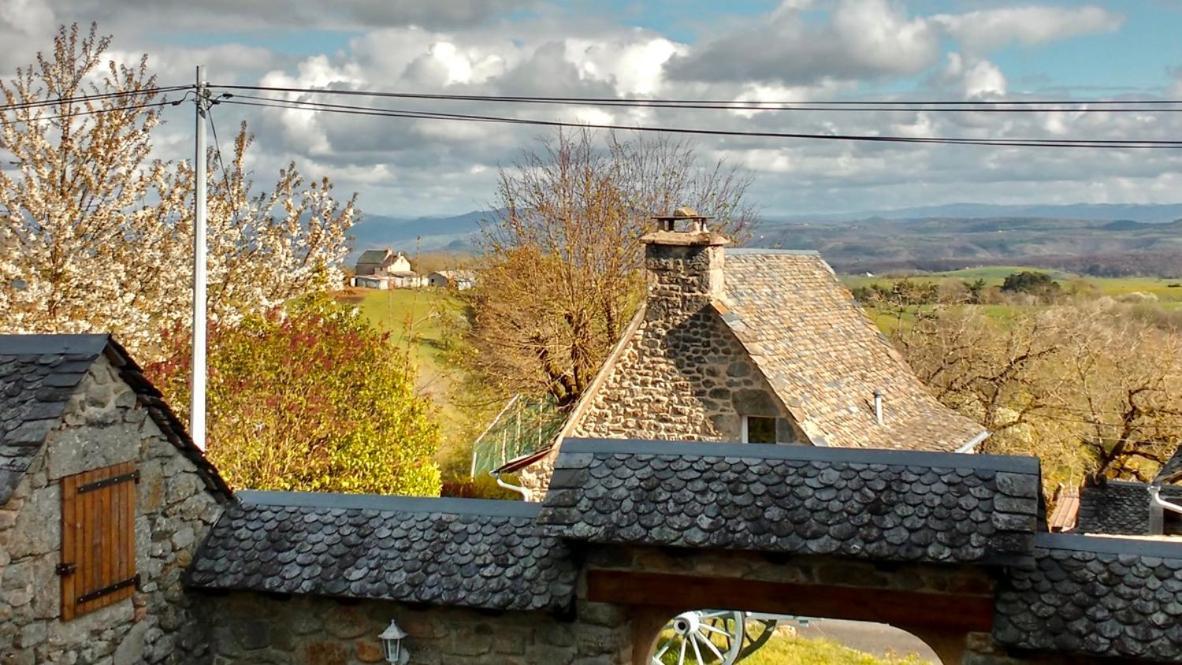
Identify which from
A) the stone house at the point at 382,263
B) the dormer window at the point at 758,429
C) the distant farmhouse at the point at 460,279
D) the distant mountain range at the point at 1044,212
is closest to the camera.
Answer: the dormer window at the point at 758,429

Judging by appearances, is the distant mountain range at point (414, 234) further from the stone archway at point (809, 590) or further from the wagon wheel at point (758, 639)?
the stone archway at point (809, 590)

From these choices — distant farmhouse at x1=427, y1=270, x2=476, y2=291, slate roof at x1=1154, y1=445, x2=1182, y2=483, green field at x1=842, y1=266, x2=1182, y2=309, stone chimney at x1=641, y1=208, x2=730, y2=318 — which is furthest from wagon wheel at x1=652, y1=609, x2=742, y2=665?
green field at x1=842, y1=266, x2=1182, y2=309

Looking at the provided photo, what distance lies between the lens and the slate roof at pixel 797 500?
7164mm

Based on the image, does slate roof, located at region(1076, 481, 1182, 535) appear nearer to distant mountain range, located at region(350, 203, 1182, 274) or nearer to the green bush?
distant mountain range, located at region(350, 203, 1182, 274)

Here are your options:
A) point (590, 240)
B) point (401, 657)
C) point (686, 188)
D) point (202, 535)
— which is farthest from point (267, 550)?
point (686, 188)

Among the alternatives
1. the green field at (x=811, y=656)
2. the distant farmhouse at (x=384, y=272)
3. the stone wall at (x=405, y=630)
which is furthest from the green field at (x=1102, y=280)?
the stone wall at (x=405, y=630)

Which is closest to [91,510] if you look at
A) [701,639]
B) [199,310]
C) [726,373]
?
[199,310]

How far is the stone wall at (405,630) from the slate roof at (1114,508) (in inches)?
801

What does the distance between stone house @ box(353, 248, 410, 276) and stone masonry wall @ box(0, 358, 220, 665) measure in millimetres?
35704

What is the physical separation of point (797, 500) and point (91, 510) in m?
4.80

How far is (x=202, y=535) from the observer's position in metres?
8.72

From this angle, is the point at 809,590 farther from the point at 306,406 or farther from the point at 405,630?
the point at 306,406

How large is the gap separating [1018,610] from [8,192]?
16.2 m

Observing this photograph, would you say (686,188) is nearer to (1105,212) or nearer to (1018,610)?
(1018,610)
